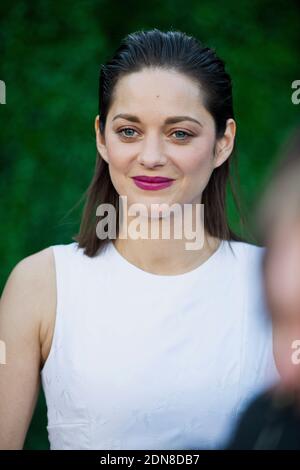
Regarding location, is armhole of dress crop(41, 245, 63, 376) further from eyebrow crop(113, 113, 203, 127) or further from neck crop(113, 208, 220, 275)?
eyebrow crop(113, 113, 203, 127)

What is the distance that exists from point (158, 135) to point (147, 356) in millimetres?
399

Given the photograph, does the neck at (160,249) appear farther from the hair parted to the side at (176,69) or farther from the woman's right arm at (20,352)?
the woman's right arm at (20,352)

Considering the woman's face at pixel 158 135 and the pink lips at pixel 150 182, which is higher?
the woman's face at pixel 158 135

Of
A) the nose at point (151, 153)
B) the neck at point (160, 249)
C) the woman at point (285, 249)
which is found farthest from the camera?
the neck at point (160, 249)

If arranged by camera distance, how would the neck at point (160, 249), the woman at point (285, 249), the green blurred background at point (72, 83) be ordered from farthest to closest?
the green blurred background at point (72, 83), the neck at point (160, 249), the woman at point (285, 249)

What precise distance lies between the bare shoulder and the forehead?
0.34m

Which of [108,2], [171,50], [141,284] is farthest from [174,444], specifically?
[108,2]

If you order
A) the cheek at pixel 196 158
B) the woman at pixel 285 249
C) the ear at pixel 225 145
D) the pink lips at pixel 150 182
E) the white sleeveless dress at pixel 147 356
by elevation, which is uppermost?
the ear at pixel 225 145

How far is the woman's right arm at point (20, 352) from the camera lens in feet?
4.31

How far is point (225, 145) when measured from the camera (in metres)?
1.37

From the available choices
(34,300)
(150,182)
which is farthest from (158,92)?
(34,300)

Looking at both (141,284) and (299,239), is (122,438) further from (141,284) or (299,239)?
(299,239)

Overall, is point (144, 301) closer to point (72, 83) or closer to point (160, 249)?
point (160, 249)

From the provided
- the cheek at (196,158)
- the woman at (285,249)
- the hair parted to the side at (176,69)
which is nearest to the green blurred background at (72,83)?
the hair parted to the side at (176,69)
